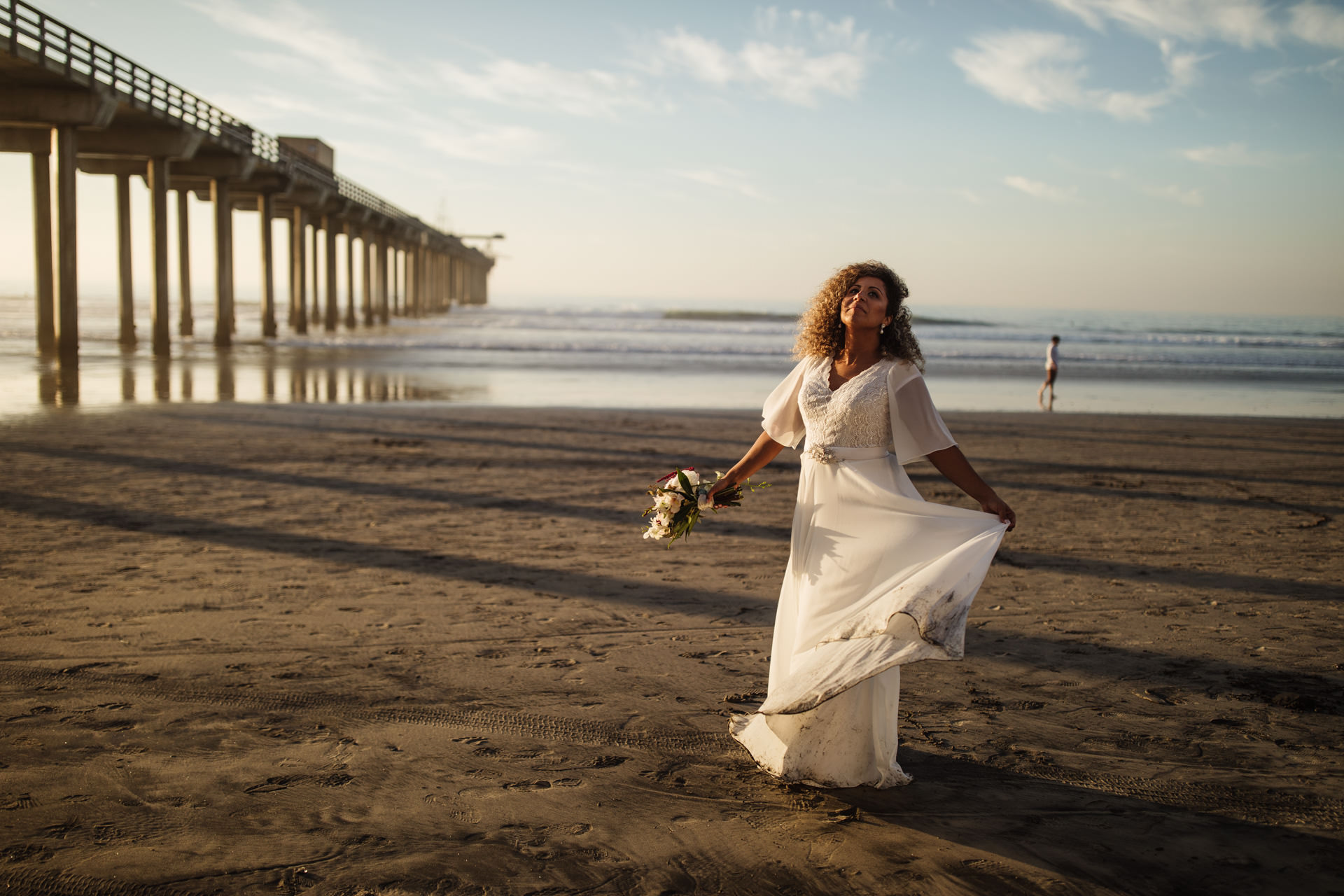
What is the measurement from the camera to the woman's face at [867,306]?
3.14 m

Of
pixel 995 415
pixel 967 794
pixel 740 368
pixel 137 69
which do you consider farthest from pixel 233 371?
pixel 967 794

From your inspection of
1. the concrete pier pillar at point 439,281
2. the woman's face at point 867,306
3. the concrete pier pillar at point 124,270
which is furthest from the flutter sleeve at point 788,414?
the concrete pier pillar at point 439,281

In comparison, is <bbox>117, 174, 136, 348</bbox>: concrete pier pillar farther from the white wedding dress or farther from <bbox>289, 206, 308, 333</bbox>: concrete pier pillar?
the white wedding dress

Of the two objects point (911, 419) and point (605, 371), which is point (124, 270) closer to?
point (605, 371)

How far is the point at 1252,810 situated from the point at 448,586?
4064mm

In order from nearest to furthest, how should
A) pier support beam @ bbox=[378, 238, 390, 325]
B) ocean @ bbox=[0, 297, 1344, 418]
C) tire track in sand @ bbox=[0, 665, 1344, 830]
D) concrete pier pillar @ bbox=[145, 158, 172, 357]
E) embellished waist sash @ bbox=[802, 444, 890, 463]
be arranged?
tire track in sand @ bbox=[0, 665, 1344, 830]
embellished waist sash @ bbox=[802, 444, 890, 463]
ocean @ bbox=[0, 297, 1344, 418]
concrete pier pillar @ bbox=[145, 158, 172, 357]
pier support beam @ bbox=[378, 238, 390, 325]

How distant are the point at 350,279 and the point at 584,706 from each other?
45963 mm

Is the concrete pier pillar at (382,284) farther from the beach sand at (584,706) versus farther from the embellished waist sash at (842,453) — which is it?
the embellished waist sash at (842,453)

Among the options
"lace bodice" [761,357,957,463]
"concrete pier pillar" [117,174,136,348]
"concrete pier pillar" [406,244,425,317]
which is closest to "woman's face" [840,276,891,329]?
"lace bodice" [761,357,957,463]

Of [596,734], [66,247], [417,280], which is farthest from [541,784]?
[417,280]

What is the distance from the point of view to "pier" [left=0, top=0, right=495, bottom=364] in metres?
18.3

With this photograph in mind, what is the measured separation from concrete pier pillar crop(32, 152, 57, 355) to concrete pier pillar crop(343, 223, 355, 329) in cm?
2295

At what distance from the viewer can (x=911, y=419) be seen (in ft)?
10.2

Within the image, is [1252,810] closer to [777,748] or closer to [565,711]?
[777,748]
